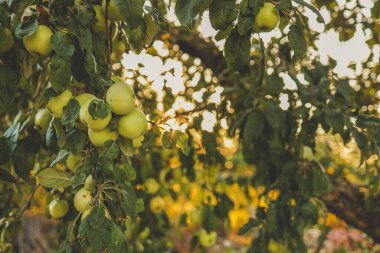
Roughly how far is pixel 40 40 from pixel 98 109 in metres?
0.19

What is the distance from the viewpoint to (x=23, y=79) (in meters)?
1.23

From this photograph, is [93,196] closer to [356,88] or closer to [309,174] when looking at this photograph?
[309,174]

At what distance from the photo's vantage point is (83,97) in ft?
2.99

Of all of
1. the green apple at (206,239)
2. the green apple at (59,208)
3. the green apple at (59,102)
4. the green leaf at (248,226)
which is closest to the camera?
the green apple at (59,102)

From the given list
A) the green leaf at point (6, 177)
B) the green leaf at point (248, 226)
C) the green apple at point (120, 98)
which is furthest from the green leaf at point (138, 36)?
the green leaf at point (248, 226)

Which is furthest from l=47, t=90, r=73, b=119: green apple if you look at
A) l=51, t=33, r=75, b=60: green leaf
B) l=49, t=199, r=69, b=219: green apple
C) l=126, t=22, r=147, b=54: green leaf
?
l=49, t=199, r=69, b=219: green apple

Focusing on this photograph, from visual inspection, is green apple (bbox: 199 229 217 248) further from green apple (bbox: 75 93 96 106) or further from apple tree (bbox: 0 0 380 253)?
green apple (bbox: 75 93 96 106)

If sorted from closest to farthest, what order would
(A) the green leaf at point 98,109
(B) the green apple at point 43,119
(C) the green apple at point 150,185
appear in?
(A) the green leaf at point 98,109, (B) the green apple at point 43,119, (C) the green apple at point 150,185

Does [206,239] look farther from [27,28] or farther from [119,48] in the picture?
[27,28]

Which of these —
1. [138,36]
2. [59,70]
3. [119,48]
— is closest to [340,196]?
[119,48]

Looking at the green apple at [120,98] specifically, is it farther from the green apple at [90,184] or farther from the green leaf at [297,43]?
the green leaf at [297,43]

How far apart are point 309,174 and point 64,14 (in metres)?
1.23

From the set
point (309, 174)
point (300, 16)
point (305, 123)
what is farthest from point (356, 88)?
point (300, 16)

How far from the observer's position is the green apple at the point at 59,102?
0.92 m
